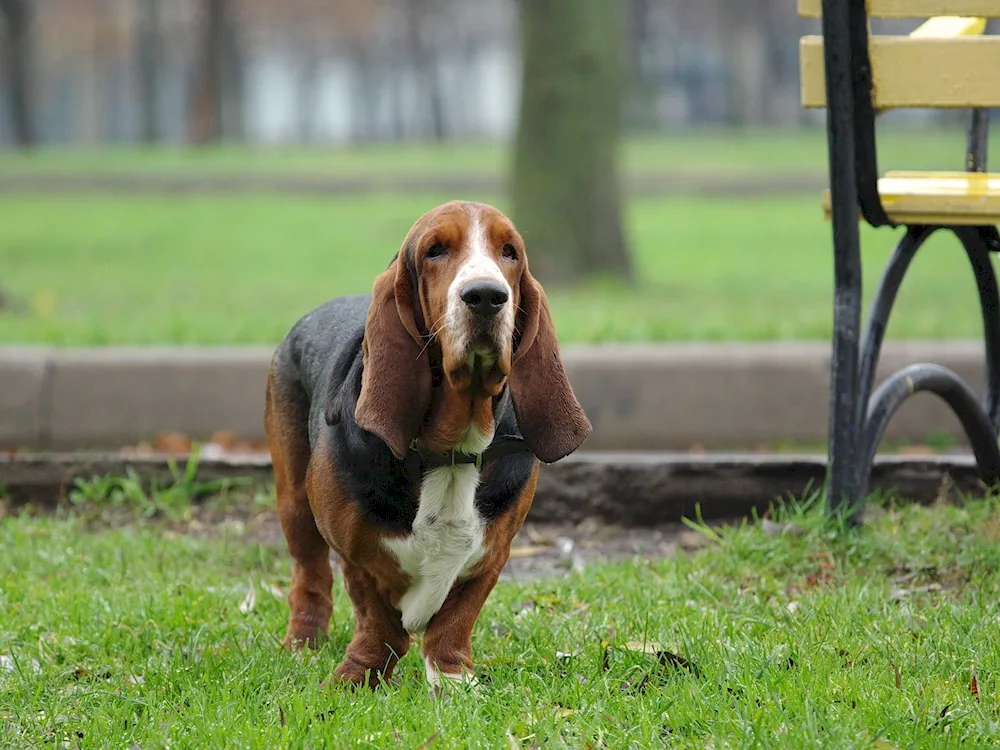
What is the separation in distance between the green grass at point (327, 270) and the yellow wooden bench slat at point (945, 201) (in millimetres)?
2742

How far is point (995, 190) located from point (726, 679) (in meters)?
1.90

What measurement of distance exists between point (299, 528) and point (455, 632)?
27.8 inches

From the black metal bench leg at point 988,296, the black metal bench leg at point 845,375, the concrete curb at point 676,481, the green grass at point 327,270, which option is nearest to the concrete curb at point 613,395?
the concrete curb at point 676,481

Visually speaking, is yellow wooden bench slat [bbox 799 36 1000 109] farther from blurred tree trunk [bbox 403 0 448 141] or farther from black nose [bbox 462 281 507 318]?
blurred tree trunk [bbox 403 0 448 141]

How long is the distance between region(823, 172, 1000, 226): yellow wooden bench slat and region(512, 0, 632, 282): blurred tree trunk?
6797 millimetres

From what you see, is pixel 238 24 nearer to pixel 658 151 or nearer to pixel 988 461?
pixel 658 151

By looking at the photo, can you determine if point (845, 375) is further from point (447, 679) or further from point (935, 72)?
point (447, 679)

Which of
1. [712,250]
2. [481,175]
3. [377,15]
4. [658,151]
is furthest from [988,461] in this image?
[377,15]

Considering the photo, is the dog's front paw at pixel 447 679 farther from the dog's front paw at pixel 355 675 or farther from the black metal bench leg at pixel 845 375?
the black metal bench leg at pixel 845 375

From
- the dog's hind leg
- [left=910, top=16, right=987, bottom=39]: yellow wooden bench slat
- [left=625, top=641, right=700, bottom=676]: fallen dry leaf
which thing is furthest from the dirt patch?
[left=910, top=16, right=987, bottom=39]: yellow wooden bench slat

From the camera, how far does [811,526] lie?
4.93 meters

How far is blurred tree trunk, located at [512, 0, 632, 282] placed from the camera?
37.9ft

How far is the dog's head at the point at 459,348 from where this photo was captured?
129 inches

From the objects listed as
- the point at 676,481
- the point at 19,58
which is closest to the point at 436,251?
the point at 676,481
